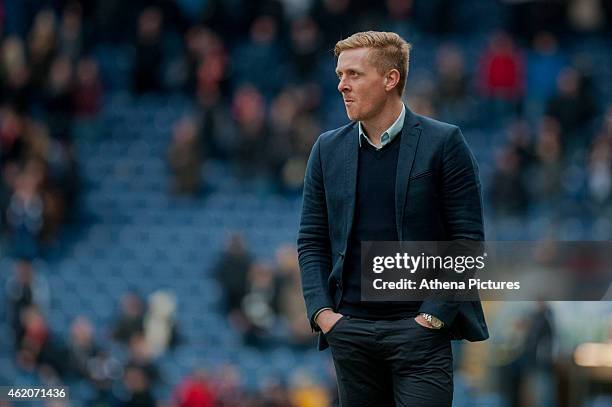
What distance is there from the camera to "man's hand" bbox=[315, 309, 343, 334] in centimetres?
537

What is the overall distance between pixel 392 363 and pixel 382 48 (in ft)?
3.86

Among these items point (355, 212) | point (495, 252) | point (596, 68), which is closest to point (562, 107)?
point (596, 68)

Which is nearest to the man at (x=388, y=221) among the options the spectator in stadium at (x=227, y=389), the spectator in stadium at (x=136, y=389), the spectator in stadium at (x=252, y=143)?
the spectator in stadium at (x=136, y=389)

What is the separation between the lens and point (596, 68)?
1884cm

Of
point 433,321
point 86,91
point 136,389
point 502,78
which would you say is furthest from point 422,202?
point 86,91

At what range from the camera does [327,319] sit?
17.6 feet

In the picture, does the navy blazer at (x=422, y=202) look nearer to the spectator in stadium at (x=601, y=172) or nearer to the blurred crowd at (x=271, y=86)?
the blurred crowd at (x=271, y=86)

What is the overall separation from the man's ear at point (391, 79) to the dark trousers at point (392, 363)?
0.88 metres

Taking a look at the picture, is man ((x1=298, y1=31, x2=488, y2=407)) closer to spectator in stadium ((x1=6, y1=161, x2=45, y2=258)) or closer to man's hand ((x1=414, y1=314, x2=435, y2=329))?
man's hand ((x1=414, y1=314, x2=435, y2=329))

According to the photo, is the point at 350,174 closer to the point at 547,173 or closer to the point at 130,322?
the point at 130,322

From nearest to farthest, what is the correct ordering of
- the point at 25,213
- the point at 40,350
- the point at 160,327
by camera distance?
the point at 40,350
the point at 160,327
the point at 25,213

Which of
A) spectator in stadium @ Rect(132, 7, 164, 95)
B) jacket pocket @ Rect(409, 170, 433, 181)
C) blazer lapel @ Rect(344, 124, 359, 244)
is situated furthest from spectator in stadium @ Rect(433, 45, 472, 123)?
jacket pocket @ Rect(409, 170, 433, 181)

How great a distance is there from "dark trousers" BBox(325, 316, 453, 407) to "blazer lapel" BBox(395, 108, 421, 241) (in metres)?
0.36

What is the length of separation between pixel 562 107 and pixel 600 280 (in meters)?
10.00
